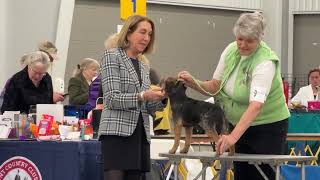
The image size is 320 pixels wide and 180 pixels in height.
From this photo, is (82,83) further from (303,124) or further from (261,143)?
(261,143)

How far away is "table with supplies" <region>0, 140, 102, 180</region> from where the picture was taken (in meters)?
3.98

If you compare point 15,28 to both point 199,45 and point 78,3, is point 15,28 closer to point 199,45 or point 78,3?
point 78,3

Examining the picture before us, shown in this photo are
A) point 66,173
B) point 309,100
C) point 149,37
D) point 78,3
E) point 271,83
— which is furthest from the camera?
point 78,3

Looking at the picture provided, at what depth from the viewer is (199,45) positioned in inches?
447

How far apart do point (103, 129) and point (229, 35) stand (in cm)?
824

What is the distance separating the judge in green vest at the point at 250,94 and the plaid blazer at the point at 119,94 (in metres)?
0.26

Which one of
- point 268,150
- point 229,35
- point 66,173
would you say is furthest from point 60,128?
point 229,35

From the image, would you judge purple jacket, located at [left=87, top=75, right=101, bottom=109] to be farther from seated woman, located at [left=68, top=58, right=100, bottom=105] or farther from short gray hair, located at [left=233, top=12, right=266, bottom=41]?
short gray hair, located at [left=233, top=12, right=266, bottom=41]

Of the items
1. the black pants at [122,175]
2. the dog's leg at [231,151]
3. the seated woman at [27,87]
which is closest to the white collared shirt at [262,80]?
the dog's leg at [231,151]

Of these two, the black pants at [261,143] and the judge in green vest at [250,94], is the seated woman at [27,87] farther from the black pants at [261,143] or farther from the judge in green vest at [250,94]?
the black pants at [261,143]

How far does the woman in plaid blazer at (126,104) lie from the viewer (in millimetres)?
3555

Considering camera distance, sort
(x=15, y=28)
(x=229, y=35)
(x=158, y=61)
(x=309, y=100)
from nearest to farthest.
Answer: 1. (x=309, y=100)
2. (x=15, y=28)
3. (x=158, y=61)
4. (x=229, y=35)

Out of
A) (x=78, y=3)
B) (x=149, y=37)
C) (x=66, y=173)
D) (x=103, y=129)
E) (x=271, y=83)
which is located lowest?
(x=66, y=173)

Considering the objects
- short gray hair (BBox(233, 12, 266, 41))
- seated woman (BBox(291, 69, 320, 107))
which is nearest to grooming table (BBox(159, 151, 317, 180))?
short gray hair (BBox(233, 12, 266, 41))
